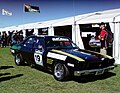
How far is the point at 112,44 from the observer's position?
11.3m

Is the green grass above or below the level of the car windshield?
below

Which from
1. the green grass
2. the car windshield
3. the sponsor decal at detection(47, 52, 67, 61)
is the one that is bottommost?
the green grass

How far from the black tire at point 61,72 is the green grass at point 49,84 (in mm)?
145

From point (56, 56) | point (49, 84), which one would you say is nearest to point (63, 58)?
point (56, 56)

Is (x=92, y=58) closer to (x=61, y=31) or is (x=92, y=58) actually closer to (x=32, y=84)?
(x=32, y=84)

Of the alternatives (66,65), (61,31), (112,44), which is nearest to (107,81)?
(66,65)

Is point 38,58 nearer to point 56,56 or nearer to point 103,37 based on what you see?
point 56,56

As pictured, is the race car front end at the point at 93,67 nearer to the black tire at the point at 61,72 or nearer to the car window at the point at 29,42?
the black tire at the point at 61,72

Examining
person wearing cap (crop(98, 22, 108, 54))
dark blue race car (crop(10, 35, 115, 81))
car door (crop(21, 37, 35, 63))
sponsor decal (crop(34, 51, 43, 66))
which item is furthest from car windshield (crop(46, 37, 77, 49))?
person wearing cap (crop(98, 22, 108, 54))

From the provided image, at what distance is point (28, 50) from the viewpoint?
9102 mm

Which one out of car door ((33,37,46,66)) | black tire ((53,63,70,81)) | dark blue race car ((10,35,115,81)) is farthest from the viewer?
car door ((33,37,46,66))

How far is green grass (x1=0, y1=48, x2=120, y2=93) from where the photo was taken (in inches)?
249

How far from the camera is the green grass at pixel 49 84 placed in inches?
249

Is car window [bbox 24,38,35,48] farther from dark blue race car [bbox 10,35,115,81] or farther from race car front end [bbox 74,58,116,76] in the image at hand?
race car front end [bbox 74,58,116,76]
